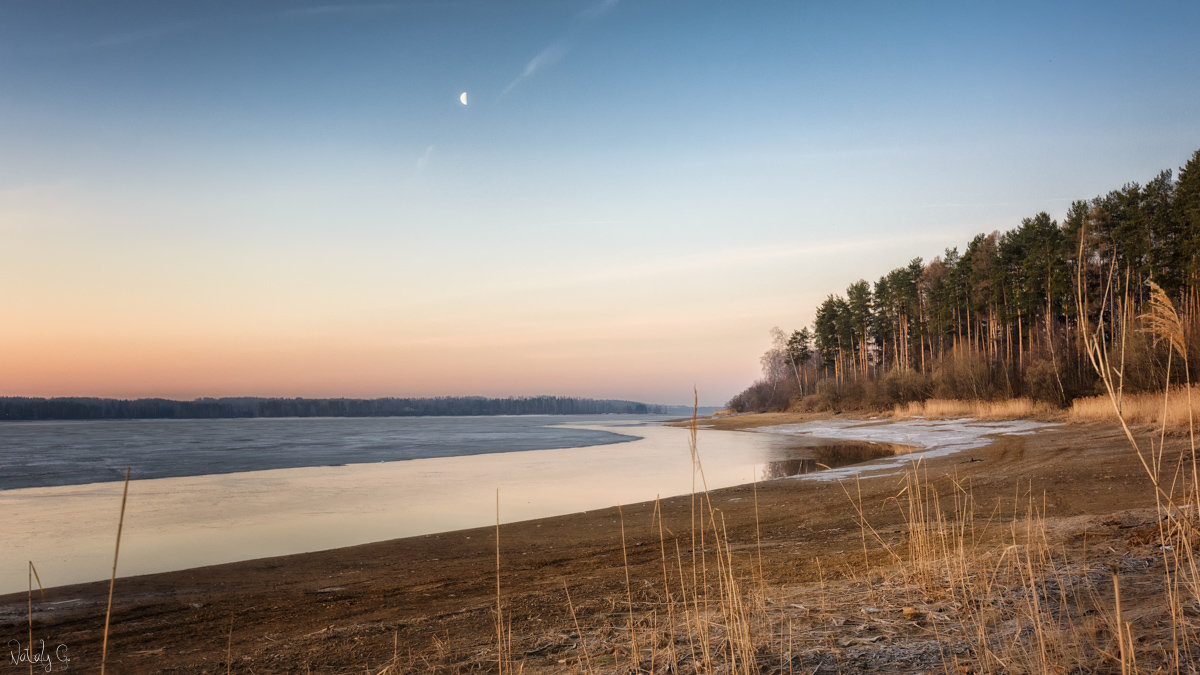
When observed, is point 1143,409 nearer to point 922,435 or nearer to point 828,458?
point 828,458

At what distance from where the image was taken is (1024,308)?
4897 centimetres

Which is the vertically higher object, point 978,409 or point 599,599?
point 599,599

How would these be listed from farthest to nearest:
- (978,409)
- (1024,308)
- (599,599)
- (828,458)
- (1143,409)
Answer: (1024,308)
(978,409)
(828,458)
(1143,409)
(599,599)

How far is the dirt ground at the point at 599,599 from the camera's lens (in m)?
4.22

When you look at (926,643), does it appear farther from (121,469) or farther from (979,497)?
(121,469)

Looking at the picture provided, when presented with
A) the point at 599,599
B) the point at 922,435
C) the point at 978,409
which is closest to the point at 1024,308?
the point at 978,409

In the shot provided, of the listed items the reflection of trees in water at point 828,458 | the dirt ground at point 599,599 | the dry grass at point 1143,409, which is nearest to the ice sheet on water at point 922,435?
the reflection of trees in water at point 828,458

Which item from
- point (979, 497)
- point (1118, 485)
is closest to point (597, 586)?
point (979, 497)

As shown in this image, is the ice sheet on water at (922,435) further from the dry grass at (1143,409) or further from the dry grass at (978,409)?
the dry grass at (1143,409)

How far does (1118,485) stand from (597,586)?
31.6 feet

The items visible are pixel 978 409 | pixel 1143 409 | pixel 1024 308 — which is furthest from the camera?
pixel 1024 308

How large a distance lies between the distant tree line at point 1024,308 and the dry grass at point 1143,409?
3.43 ft

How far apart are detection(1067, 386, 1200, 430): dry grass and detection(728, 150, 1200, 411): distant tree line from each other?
1046mm

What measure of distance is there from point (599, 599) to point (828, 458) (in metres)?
20.2
